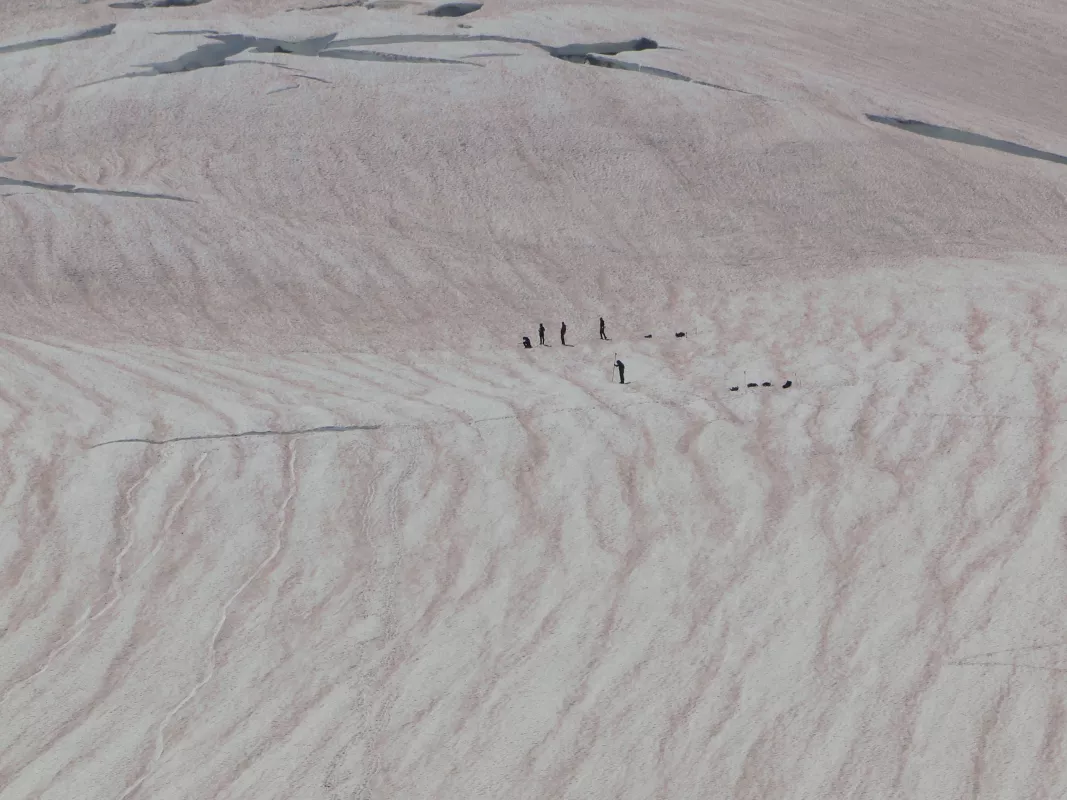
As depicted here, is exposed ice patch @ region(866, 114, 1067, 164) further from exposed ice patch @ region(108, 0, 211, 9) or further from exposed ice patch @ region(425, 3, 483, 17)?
exposed ice patch @ region(108, 0, 211, 9)

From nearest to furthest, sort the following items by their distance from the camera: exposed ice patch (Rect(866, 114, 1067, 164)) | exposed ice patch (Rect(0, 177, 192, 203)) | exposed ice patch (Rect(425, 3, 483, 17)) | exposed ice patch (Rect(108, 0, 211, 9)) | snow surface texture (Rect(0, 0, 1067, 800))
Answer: snow surface texture (Rect(0, 0, 1067, 800)), exposed ice patch (Rect(0, 177, 192, 203)), exposed ice patch (Rect(866, 114, 1067, 164)), exposed ice patch (Rect(425, 3, 483, 17)), exposed ice patch (Rect(108, 0, 211, 9))

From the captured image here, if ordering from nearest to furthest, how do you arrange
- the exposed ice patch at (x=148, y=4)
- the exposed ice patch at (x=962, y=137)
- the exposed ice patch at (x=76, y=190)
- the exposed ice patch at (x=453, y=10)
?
the exposed ice patch at (x=76, y=190)
the exposed ice patch at (x=962, y=137)
the exposed ice patch at (x=453, y=10)
the exposed ice patch at (x=148, y=4)

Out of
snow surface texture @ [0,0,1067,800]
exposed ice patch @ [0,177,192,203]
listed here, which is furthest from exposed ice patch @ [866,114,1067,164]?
exposed ice patch @ [0,177,192,203]

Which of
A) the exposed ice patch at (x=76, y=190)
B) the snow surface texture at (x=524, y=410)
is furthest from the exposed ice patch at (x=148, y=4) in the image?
the exposed ice patch at (x=76, y=190)

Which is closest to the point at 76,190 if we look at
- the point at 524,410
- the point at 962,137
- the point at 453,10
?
the point at 453,10

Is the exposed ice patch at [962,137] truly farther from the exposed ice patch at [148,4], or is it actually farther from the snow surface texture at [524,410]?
the exposed ice patch at [148,4]

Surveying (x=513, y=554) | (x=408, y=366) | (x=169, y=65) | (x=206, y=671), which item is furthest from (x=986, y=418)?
(x=169, y=65)

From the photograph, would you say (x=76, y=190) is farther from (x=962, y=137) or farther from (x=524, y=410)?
(x=962, y=137)

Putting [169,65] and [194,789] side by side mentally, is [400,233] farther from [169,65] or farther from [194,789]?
[194,789]

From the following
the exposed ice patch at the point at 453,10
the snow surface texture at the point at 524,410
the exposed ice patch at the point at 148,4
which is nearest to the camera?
the snow surface texture at the point at 524,410
